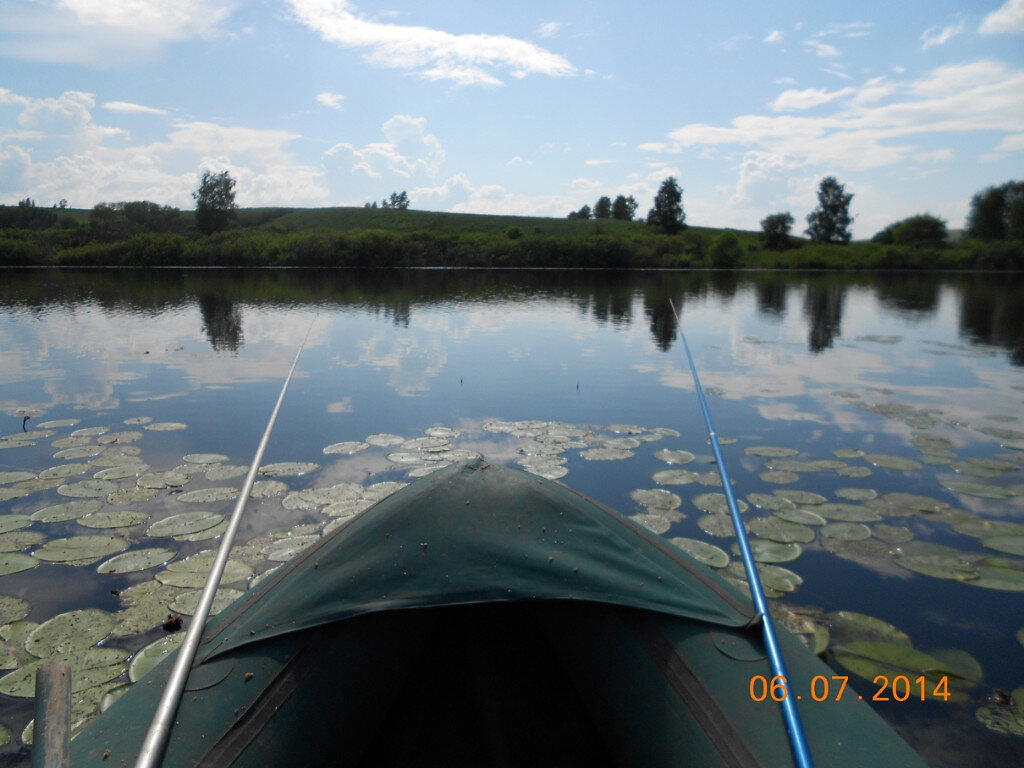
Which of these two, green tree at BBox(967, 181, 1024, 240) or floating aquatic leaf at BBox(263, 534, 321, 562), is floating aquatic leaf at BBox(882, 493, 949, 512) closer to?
floating aquatic leaf at BBox(263, 534, 321, 562)

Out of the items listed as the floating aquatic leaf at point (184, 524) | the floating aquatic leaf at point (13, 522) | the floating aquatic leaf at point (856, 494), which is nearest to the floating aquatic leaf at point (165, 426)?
the floating aquatic leaf at point (13, 522)

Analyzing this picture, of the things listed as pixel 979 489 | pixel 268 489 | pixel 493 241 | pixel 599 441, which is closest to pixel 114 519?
pixel 268 489

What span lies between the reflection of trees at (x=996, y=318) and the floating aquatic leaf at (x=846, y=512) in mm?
8697

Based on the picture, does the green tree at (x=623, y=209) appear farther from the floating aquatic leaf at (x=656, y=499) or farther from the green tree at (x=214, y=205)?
the floating aquatic leaf at (x=656, y=499)

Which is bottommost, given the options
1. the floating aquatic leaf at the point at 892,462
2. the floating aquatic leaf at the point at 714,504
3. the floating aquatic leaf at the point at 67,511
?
the floating aquatic leaf at the point at 67,511

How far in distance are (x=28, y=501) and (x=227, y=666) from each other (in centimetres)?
386

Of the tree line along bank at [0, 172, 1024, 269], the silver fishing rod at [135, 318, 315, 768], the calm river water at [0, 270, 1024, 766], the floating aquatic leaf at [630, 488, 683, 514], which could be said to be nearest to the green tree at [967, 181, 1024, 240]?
the tree line along bank at [0, 172, 1024, 269]

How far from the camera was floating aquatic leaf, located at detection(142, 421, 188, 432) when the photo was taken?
259 inches

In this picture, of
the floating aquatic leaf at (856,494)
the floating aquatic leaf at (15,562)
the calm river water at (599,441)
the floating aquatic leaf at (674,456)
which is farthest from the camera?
the floating aquatic leaf at (674,456)

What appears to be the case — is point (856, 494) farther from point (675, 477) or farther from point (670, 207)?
point (670, 207)

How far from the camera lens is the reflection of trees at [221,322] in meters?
12.3

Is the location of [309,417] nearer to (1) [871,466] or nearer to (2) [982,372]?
(1) [871,466]

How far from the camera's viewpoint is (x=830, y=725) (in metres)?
1.84

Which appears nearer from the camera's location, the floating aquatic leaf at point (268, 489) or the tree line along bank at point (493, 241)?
the floating aquatic leaf at point (268, 489)
